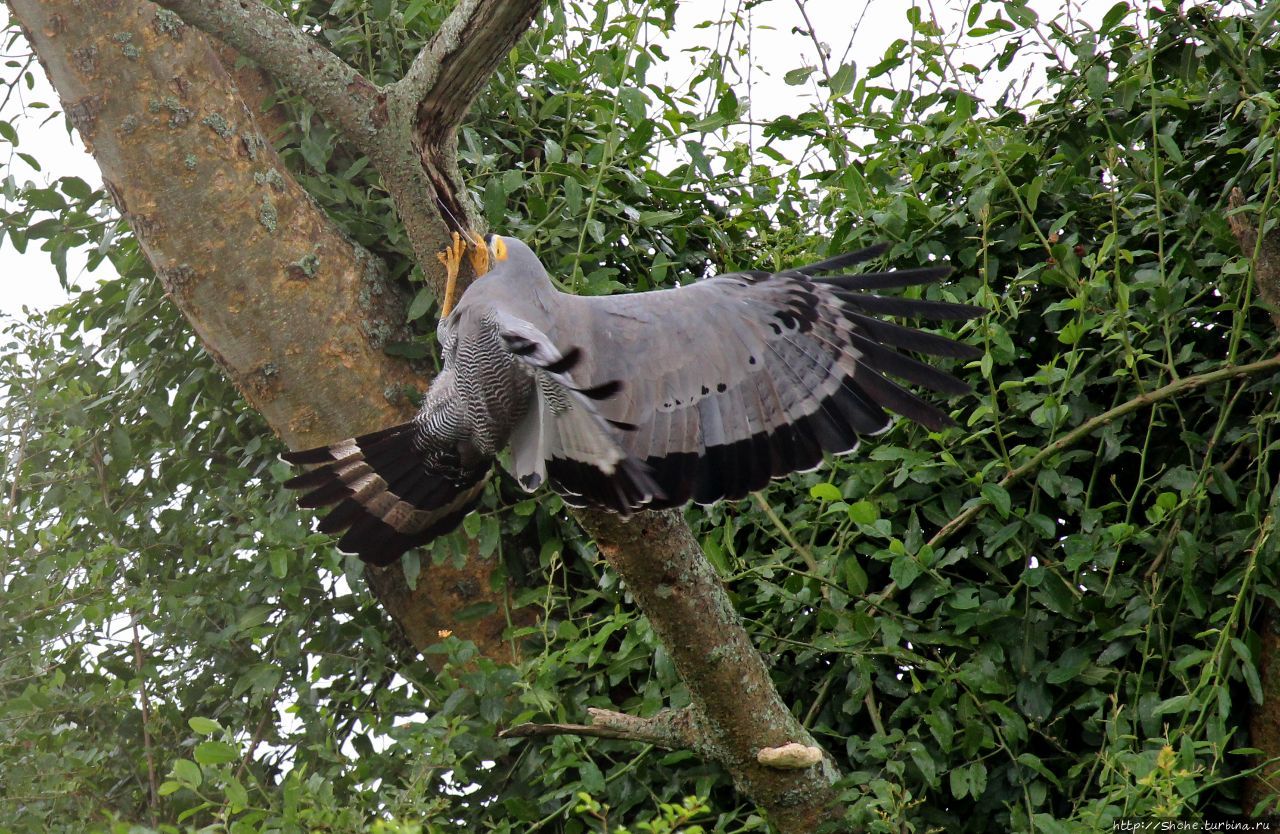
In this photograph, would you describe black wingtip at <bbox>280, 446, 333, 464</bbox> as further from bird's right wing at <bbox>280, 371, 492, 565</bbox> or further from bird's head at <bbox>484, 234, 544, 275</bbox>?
bird's head at <bbox>484, 234, 544, 275</bbox>

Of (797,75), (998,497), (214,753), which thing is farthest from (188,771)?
(797,75)

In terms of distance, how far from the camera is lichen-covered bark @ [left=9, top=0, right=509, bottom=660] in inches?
86.3

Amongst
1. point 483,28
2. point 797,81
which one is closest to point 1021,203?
point 797,81

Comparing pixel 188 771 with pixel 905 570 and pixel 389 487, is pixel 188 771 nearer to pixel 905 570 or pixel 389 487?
pixel 389 487

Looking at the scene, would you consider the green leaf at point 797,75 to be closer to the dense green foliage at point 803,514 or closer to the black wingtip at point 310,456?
the dense green foliage at point 803,514

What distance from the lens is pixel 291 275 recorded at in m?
2.26

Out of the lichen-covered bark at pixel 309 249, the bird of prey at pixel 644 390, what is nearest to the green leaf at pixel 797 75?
the bird of prey at pixel 644 390

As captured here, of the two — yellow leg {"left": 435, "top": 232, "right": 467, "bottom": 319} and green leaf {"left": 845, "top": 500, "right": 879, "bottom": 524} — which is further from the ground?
yellow leg {"left": 435, "top": 232, "right": 467, "bottom": 319}

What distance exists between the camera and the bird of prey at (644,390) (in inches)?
74.7

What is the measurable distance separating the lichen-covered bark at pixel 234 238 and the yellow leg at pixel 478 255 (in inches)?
16.2

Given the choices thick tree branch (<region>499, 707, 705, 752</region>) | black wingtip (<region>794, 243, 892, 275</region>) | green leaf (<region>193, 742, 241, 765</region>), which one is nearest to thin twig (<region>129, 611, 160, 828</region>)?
green leaf (<region>193, 742, 241, 765</region>)

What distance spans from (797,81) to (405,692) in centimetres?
146

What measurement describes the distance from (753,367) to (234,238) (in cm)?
101

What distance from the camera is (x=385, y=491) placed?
2.19 meters
